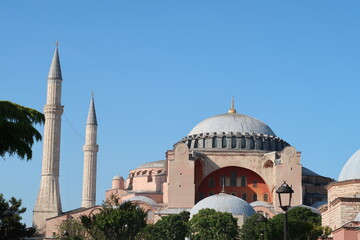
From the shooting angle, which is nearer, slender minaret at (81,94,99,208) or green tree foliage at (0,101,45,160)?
green tree foliage at (0,101,45,160)

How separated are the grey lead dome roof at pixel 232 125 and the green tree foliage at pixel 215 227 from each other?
713 inches

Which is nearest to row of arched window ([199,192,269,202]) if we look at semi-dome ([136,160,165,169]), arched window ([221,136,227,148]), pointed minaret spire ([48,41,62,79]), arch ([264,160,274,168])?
arch ([264,160,274,168])

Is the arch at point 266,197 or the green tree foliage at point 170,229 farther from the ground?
the arch at point 266,197

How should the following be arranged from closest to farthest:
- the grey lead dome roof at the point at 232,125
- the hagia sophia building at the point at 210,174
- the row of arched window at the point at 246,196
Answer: the hagia sophia building at the point at 210,174, the row of arched window at the point at 246,196, the grey lead dome roof at the point at 232,125

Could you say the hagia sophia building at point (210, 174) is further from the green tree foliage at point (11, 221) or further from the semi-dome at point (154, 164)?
the green tree foliage at point (11, 221)

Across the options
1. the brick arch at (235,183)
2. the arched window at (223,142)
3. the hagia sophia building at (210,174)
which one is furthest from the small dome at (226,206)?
the arched window at (223,142)

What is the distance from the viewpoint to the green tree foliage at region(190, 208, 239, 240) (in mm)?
48562

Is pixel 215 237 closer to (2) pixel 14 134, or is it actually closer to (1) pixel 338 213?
(1) pixel 338 213

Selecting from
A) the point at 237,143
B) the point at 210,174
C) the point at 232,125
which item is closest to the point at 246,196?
the point at 210,174

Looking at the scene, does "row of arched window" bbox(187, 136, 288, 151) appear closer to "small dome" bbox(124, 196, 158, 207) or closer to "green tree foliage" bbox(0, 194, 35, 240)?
"small dome" bbox(124, 196, 158, 207)

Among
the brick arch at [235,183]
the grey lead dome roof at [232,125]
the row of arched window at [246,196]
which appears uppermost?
the grey lead dome roof at [232,125]

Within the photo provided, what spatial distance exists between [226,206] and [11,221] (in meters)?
18.8

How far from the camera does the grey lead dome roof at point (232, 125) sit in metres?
68.4

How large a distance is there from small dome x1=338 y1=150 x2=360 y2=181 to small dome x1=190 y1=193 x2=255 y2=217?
12.8 m
